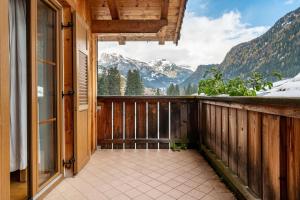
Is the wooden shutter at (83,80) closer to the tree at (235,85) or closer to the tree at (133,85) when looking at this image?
the tree at (235,85)

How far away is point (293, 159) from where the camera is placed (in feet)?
4.19

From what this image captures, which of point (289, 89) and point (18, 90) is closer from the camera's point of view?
point (289, 89)

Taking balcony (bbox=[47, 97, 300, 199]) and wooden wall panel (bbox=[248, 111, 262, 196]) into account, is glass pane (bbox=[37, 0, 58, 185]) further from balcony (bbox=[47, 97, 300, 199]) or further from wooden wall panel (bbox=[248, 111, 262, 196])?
wooden wall panel (bbox=[248, 111, 262, 196])

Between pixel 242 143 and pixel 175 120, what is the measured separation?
2.35m

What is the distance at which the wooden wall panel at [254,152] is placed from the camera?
173 centimetres

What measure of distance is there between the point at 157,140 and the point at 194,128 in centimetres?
79

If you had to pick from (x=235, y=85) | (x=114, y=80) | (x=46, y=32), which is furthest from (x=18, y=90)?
(x=114, y=80)

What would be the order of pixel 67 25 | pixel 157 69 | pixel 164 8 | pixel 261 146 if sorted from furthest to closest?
pixel 157 69 → pixel 164 8 → pixel 67 25 → pixel 261 146

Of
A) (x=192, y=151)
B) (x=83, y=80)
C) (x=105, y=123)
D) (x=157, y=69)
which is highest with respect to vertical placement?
(x=157, y=69)

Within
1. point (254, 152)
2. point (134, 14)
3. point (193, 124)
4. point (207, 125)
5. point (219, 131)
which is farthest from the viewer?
point (193, 124)

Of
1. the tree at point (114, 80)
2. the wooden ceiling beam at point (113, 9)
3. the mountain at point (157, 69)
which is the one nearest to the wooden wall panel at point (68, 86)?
the wooden ceiling beam at point (113, 9)

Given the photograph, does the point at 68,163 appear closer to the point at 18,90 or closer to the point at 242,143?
the point at 18,90

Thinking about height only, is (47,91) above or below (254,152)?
above

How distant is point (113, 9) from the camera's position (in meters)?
3.82
